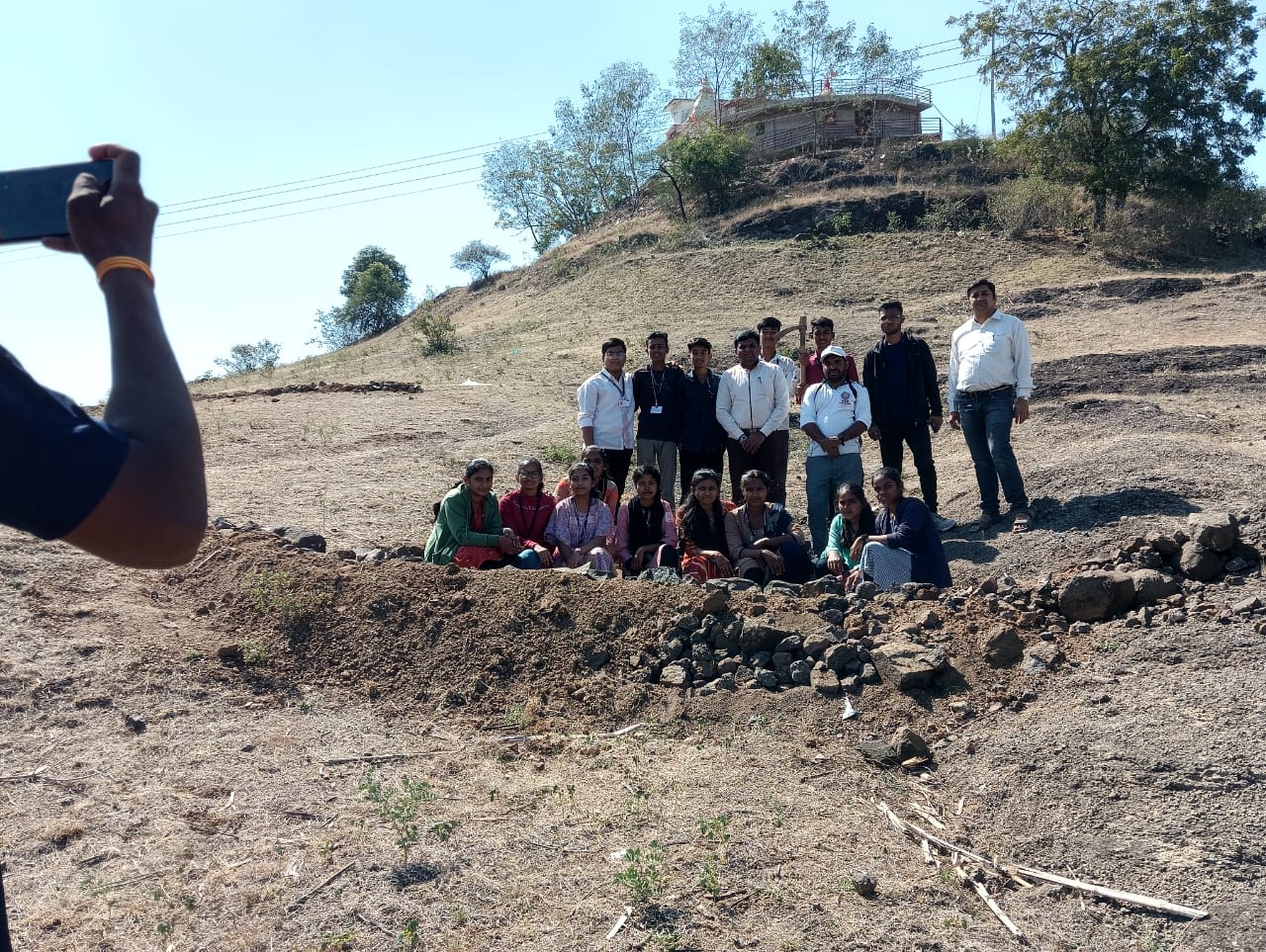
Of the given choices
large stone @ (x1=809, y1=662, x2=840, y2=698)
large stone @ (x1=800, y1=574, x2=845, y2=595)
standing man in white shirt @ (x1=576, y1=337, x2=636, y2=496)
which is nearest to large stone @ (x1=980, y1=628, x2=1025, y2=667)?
large stone @ (x1=809, y1=662, x2=840, y2=698)

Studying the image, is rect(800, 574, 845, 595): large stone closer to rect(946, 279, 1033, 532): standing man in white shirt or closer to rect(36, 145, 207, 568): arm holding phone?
rect(946, 279, 1033, 532): standing man in white shirt

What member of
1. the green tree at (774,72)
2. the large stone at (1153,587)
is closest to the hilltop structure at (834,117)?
the green tree at (774,72)

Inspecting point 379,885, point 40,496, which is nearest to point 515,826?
point 379,885

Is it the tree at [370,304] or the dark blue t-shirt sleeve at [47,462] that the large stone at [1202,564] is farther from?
the tree at [370,304]

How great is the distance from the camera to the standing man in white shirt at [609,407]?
905cm

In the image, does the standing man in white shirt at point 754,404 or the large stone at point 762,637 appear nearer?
the large stone at point 762,637

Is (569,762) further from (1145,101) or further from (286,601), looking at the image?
(1145,101)

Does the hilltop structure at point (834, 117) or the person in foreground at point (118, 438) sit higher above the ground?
the hilltop structure at point (834, 117)

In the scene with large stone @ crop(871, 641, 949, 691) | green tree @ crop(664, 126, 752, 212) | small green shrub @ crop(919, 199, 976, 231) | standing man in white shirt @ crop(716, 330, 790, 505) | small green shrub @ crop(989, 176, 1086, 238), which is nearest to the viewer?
large stone @ crop(871, 641, 949, 691)

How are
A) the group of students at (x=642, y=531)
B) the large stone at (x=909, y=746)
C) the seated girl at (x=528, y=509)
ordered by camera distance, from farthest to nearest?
the seated girl at (x=528, y=509), the group of students at (x=642, y=531), the large stone at (x=909, y=746)

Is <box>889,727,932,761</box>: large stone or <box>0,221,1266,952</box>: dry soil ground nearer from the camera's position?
<box>0,221,1266,952</box>: dry soil ground

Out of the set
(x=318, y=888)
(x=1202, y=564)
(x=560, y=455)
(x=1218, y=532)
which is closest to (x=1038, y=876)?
(x=318, y=888)

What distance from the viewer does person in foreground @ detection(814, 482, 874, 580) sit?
7.56 m

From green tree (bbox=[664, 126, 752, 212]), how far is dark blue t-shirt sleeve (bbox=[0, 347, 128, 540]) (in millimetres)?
38553
